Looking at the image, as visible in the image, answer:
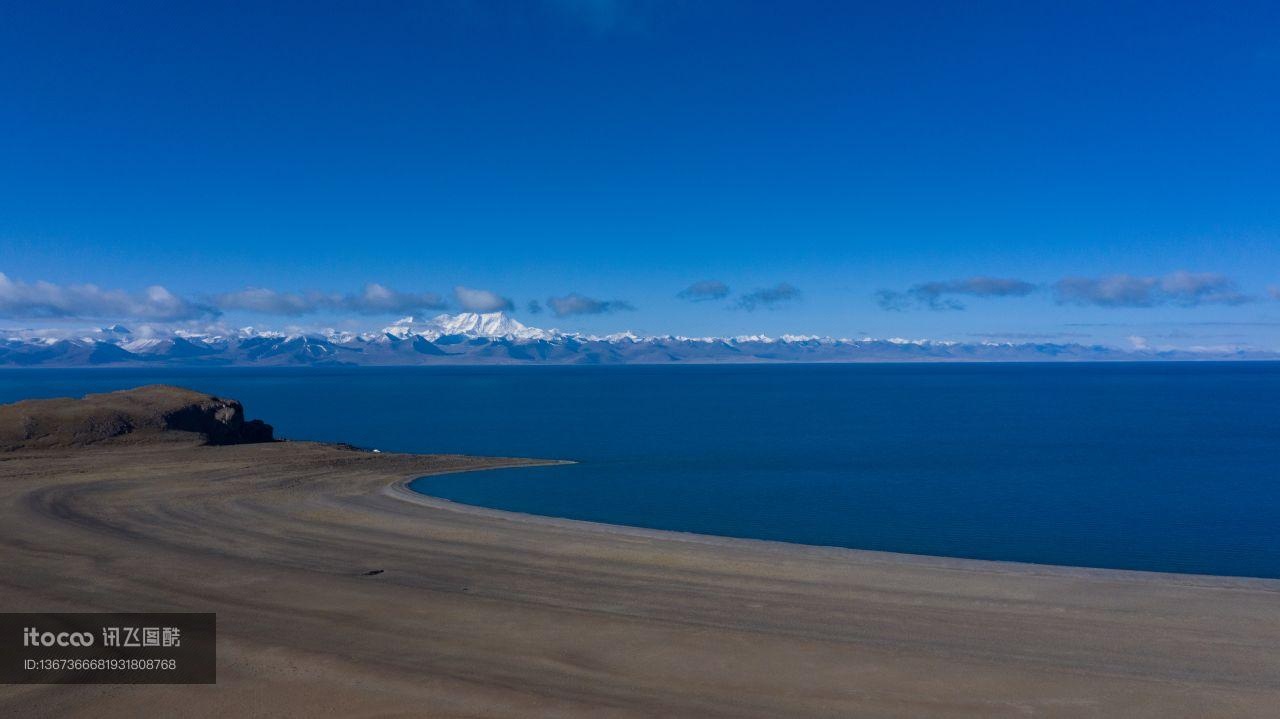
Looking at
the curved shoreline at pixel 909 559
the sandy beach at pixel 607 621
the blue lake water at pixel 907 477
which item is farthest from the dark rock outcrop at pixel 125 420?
the curved shoreline at pixel 909 559

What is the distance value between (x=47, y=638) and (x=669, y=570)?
14.0 meters

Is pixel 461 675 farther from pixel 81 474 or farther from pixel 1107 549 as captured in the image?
pixel 81 474

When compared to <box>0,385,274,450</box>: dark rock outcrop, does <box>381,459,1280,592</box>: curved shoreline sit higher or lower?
lower

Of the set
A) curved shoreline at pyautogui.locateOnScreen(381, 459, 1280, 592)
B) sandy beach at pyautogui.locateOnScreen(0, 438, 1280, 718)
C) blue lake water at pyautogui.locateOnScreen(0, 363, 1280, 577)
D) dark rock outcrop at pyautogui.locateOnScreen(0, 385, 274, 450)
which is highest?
dark rock outcrop at pyautogui.locateOnScreen(0, 385, 274, 450)

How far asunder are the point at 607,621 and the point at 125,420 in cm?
4682

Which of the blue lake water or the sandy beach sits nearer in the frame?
the sandy beach

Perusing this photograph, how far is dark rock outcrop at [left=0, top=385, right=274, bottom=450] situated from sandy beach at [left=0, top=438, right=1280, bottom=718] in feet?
70.4

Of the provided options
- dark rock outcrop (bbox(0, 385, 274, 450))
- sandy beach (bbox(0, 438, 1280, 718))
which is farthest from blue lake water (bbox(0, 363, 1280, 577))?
dark rock outcrop (bbox(0, 385, 274, 450))

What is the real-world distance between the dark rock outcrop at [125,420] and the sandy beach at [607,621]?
21.5 meters

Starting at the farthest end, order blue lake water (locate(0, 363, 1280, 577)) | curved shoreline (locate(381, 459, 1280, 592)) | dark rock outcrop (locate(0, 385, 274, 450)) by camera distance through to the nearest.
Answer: dark rock outcrop (locate(0, 385, 274, 450)) < blue lake water (locate(0, 363, 1280, 577)) < curved shoreline (locate(381, 459, 1280, 592))

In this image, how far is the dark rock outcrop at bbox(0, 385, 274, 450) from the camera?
162 feet

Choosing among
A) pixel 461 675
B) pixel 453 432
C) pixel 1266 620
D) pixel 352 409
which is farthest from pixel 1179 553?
pixel 352 409

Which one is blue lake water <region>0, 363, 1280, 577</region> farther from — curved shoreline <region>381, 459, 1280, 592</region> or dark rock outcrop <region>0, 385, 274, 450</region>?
dark rock outcrop <region>0, 385, 274, 450</region>

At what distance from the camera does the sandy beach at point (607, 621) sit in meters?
13.6
